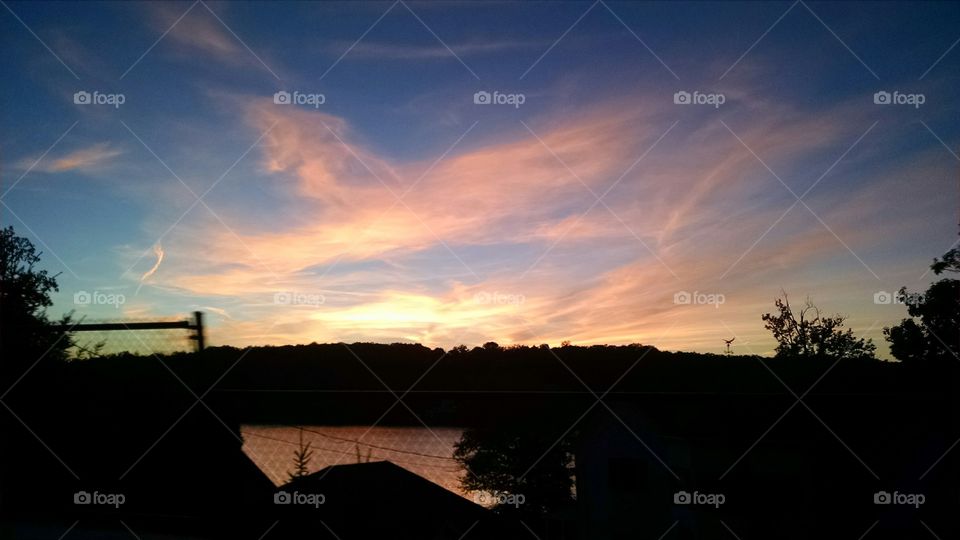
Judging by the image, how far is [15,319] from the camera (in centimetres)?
439

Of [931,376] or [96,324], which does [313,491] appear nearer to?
[96,324]

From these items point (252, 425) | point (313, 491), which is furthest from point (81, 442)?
point (313, 491)

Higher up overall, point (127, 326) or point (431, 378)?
point (127, 326)

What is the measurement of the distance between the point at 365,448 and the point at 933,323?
540 centimetres

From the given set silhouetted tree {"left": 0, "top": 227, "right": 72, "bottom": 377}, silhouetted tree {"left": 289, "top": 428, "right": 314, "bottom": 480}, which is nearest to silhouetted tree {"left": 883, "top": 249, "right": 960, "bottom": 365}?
silhouetted tree {"left": 289, "top": 428, "right": 314, "bottom": 480}

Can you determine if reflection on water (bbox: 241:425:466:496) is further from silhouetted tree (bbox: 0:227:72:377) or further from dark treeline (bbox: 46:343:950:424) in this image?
silhouetted tree (bbox: 0:227:72:377)

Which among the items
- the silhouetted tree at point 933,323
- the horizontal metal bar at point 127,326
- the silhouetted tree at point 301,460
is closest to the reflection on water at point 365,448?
the silhouetted tree at point 301,460

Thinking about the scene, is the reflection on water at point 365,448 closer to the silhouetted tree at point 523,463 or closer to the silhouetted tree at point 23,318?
the silhouetted tree at point 523,463

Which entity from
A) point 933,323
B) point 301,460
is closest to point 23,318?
point 301,460

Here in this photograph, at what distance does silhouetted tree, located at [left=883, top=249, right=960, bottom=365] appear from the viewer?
4723mm

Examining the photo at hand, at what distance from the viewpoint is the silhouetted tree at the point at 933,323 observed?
472cm

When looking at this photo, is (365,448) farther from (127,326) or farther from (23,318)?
(23,318)

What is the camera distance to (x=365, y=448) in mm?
3012

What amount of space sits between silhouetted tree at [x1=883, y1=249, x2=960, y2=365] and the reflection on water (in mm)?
3808
